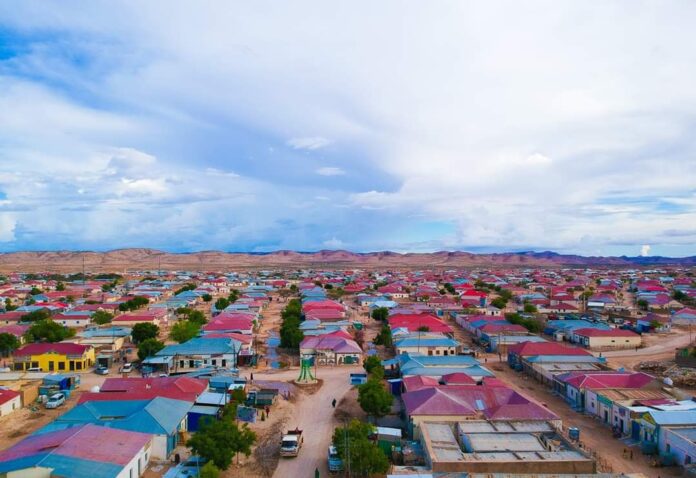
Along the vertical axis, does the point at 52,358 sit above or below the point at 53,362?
above

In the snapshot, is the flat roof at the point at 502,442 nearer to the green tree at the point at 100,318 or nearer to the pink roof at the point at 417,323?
the pink roof at the point at 417,323

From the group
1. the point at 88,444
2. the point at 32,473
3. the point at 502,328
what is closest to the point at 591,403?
the point at 502,328

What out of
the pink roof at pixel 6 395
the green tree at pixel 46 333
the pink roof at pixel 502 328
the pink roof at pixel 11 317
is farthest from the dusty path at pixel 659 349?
the pink roof at pixel 11 317

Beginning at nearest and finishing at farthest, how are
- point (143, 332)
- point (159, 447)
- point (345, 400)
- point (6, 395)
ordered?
point (159, 447) < point (6, 395) < point (345, 400) < point (143, 332)

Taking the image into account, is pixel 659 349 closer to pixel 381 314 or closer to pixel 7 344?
pixel 381 314

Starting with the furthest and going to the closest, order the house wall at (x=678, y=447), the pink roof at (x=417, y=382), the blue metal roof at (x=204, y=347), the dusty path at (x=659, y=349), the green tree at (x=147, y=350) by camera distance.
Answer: the dusty path at (x=659, y=349), the green tree at (x=147, y=350), the blue metal roof at (x=204, y=347), the pink roof at (x=417, y=382), the house wall at (x=678, y=447)

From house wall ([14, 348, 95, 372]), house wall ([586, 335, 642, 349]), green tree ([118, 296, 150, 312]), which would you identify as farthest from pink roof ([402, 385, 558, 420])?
green tree ([118, 296, 150, 312])
